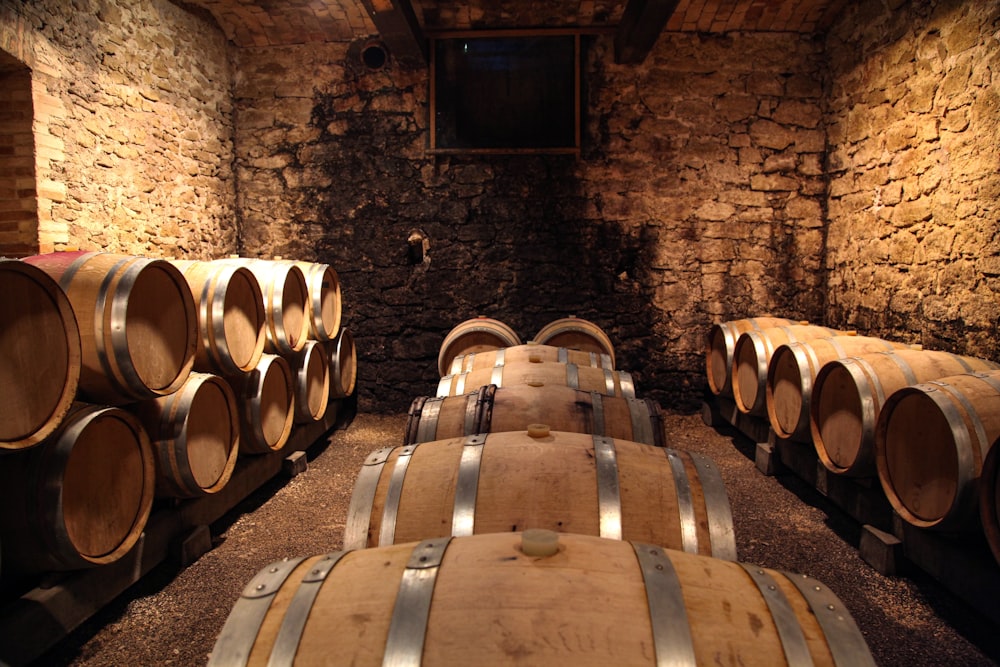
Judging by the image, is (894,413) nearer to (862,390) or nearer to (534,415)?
(862,390)

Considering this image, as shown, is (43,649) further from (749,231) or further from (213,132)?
(749,231)

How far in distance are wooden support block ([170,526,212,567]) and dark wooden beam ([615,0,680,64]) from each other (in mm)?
4405

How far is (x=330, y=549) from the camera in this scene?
9.75 ft

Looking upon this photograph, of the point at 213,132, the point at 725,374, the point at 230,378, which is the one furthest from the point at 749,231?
the point at 213,132

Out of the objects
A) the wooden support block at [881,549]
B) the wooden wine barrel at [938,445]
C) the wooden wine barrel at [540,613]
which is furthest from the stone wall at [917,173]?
the wooden wine barrel at [540,613]

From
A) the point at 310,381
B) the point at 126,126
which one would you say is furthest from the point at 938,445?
the point at 126,126

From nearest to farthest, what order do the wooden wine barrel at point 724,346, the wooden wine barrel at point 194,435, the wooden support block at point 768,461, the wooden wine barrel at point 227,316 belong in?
the wooden wine barrel at point 194,435, the wooden wine barrel at point 227,316, the wooden support block at point 768,461, the wooden wine barrel at point 724,346

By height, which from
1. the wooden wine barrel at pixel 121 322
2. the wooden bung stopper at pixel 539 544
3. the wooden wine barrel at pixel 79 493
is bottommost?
the wooden wine barrel at pixel 79 493

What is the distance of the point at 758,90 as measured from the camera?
18.1 feet

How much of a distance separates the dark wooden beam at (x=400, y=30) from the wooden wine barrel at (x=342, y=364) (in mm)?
2527

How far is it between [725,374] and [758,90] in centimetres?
273

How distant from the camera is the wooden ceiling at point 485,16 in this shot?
5117mm

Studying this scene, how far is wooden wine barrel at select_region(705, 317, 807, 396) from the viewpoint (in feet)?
15.8

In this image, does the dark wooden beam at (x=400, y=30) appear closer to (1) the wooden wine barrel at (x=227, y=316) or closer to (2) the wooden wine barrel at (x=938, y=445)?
(1) the wooden wine barrel at (x=227, y=316)
